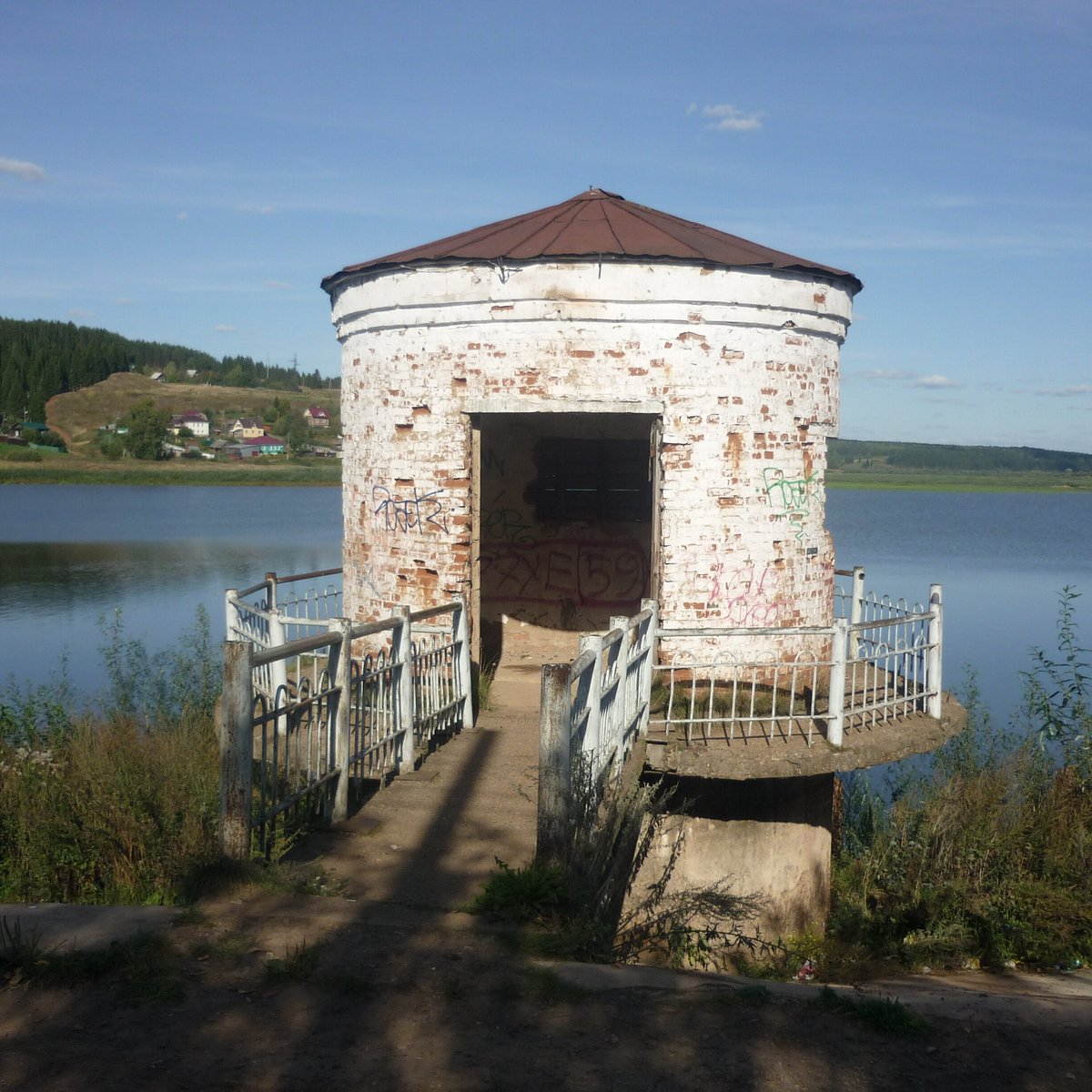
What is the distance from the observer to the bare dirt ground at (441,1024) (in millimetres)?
3871

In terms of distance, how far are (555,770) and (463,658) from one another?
4235 millimetres

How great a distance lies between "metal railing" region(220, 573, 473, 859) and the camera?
5.57 meters

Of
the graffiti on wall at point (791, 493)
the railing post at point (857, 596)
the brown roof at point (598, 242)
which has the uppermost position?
the brown roof at point (598, 242)

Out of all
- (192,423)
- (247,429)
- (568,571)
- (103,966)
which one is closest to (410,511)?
(568,571)

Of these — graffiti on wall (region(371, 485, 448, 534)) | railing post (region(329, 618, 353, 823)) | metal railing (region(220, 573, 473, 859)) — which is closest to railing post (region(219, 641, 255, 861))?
metal railing (region(220, 573, 473, 859))

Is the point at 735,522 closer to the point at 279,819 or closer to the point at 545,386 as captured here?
the point at 545,386

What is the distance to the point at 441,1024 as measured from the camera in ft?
13.8

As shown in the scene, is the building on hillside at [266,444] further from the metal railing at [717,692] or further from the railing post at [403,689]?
the railing post at [403,689]

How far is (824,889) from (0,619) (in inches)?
799

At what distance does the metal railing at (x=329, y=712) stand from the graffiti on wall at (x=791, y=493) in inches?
116

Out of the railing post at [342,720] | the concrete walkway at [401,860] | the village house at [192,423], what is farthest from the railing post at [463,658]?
the village house at [192,423]

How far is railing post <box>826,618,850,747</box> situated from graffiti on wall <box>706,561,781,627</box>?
1.67 meters

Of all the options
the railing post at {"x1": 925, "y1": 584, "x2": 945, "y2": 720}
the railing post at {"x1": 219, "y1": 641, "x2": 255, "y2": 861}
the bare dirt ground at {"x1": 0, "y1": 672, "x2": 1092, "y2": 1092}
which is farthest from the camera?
the railing post at {"x1": 925, "y1": 584, "x2": 945, "y2": 720}

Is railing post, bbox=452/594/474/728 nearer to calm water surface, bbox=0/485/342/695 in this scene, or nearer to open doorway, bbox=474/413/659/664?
open doorway, bbox=474/413/659/664
